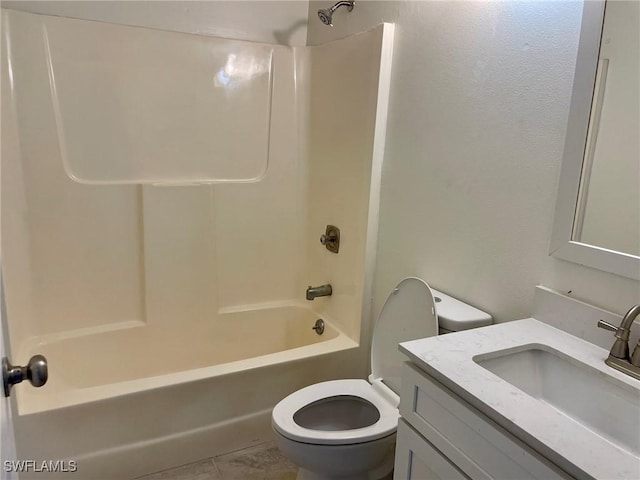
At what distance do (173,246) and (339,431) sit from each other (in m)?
1.19

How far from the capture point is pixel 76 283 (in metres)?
2.15

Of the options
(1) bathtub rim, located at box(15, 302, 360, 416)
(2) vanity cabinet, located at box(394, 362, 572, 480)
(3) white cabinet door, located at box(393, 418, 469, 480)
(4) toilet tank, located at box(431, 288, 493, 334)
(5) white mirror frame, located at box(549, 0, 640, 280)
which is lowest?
(1) bathtub rim, located at box(15, 302, 360, 416)

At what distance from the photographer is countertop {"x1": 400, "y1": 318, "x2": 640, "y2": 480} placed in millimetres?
757

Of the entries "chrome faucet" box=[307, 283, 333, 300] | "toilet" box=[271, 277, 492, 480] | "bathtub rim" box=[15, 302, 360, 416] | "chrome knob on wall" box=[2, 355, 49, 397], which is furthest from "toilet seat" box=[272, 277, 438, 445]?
"chrome knob on wall" box=[2, 355, 49, 397]

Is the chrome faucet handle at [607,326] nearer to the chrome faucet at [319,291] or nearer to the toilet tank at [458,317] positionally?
Answer: the toilet tank at [458,317]

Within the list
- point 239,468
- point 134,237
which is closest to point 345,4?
point 134,237

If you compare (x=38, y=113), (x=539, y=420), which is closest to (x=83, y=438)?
(x=38, y=113)

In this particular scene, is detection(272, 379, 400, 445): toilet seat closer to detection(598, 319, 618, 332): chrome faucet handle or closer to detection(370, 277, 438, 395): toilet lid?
detection(370, 277, 438, 395): toilet lid

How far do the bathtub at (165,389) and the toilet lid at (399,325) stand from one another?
1.14 ft

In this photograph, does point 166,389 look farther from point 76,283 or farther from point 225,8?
point 225,8

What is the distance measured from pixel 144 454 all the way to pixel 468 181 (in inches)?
61.9

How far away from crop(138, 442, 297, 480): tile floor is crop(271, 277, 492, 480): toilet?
0.27 metres

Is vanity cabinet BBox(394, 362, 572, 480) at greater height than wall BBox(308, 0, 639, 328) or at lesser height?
lesser

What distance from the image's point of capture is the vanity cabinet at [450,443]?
2.76ft
